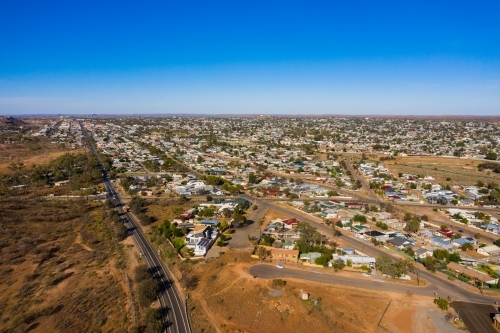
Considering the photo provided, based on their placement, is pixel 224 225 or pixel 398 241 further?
pixel 224 225

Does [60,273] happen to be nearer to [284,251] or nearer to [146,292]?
[146,292]

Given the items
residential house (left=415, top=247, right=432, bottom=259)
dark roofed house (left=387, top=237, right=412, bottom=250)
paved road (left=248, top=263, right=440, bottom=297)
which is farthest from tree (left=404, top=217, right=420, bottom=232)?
paved road (left=248, top=263, right=440, bottom=297)

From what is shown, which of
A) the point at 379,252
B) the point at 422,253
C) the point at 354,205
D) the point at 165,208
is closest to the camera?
the point at 422,253

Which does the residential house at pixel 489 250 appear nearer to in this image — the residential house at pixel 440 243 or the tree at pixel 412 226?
the residential house at pixel 440 243

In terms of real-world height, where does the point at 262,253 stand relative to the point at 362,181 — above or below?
above

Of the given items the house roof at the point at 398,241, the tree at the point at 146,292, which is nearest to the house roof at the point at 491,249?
the house roof at the point at 398,241

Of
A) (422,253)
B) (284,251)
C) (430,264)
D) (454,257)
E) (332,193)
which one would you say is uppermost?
(430,264)

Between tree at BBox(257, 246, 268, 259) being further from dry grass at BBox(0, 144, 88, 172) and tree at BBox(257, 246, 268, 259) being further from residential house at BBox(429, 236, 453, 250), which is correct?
dry grass at BBox(0, 144, 88, 172)

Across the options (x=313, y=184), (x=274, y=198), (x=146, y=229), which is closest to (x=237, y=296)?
(x=146, y=229)

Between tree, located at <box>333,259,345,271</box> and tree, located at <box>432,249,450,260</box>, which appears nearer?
tree, located at <box>333,259,345,271</box>

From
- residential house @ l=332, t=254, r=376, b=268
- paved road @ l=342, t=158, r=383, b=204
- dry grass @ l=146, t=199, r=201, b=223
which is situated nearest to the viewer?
residential house @ l=332, t=254, r=376, b=268

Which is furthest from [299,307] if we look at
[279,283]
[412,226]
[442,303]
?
[412,226]

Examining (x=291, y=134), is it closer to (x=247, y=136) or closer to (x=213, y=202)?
(x=247, y=136)
